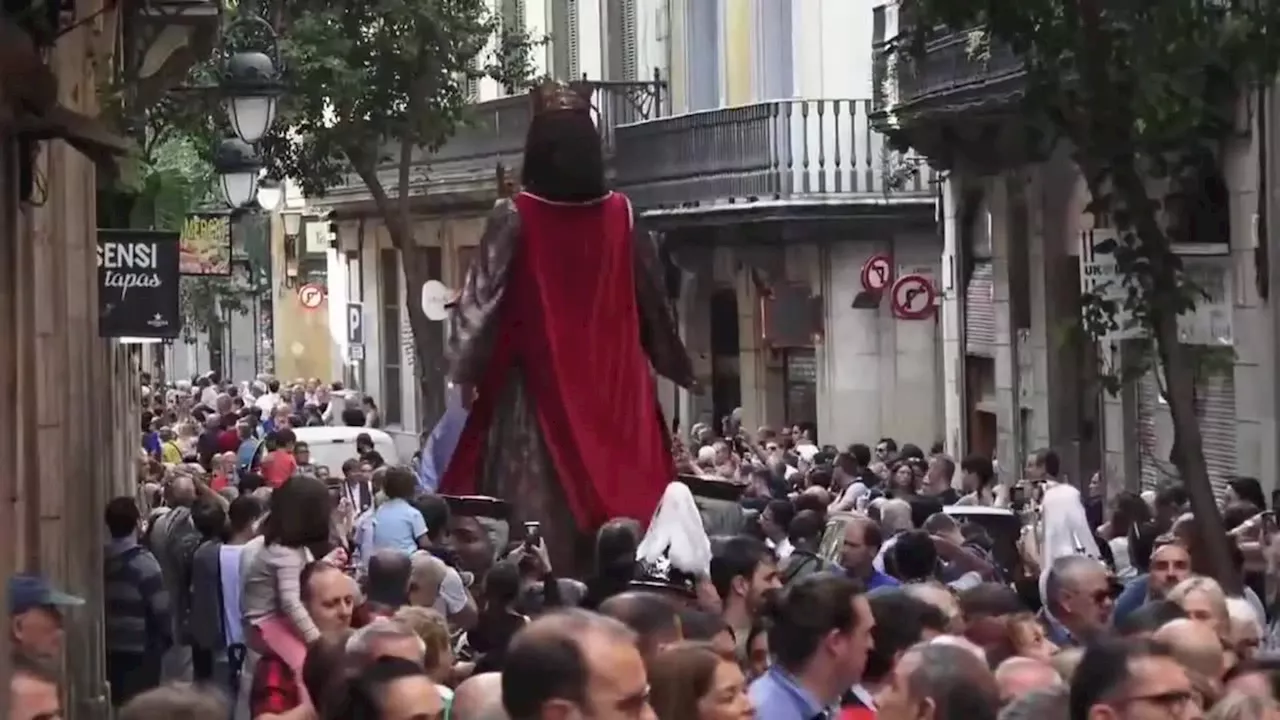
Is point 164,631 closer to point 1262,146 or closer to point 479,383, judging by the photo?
point 479,383

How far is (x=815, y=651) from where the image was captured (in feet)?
23.5

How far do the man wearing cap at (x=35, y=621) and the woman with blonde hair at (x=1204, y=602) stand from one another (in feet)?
10.9

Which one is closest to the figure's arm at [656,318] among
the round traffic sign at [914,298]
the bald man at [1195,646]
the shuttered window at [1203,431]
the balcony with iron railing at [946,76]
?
the bald man at [1195,646]

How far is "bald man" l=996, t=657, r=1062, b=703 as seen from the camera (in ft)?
23.2

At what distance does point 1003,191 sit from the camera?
25.6 meters

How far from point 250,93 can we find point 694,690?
11453mm

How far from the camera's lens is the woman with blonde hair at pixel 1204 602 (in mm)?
8586

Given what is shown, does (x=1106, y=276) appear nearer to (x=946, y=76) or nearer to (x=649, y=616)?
(x=946, y=76)

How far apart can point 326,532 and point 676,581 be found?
1.33 m

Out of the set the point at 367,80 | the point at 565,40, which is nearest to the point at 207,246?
the point at 367,80

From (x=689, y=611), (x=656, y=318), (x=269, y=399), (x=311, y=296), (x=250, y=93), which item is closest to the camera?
(x=689, y=611)

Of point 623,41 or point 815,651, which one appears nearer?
point 815,651

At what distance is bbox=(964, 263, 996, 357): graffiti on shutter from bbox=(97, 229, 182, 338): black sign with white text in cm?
1067

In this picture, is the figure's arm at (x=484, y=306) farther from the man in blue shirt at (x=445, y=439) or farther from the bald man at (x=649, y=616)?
the bald man at (x=649, y=616)
